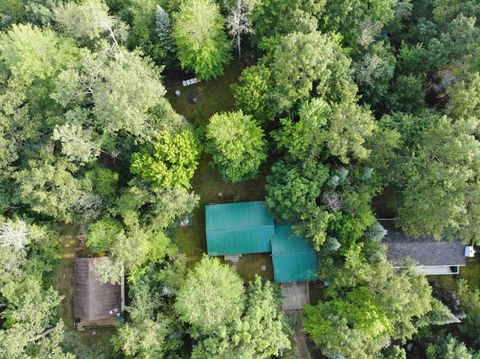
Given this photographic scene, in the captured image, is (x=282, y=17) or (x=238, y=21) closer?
(x=238, y=21)

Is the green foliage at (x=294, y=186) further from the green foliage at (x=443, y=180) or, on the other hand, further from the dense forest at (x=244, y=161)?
the green foliage at (x=443, y=180)

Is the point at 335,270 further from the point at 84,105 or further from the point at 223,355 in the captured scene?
the point at 84,105

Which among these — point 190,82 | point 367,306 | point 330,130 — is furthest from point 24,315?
point 330,130

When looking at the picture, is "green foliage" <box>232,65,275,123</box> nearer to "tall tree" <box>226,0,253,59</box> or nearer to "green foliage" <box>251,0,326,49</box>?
"green foliage" <box>251,0,326,49</box>

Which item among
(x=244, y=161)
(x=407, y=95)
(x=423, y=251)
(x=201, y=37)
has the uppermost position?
(x=201, y=37)

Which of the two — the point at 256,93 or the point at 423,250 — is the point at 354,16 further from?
the point at 423,250

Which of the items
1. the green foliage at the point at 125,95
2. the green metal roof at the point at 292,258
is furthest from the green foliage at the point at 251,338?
the green foliage at the point at 125,95
